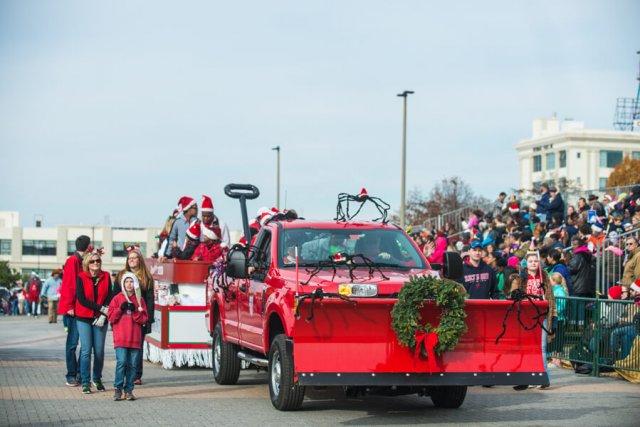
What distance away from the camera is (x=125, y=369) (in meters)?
14.2

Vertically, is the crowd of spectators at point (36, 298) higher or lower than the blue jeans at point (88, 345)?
lower

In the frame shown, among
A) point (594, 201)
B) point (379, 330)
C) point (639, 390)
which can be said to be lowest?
point (639, 390)

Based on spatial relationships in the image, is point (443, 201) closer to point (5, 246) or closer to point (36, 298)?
point (36, 298)

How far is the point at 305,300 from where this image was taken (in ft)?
38.8

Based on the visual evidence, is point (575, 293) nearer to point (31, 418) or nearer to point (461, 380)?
point (461, 380)

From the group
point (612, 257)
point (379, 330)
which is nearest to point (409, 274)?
point (379, 330)

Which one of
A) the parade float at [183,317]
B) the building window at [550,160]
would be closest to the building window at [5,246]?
the building window at [550,160]

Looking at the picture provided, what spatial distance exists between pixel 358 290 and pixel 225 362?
13.1 feet

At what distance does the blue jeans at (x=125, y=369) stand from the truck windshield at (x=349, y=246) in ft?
7.32

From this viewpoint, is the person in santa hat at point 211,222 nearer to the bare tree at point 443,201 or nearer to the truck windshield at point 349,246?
the truck windshield at point 349,246

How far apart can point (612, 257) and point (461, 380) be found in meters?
12.0

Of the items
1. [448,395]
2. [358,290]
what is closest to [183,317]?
[448,395]

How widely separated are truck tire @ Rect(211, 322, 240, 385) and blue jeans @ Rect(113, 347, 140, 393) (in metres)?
1.73

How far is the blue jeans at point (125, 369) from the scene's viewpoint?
14062 mm
